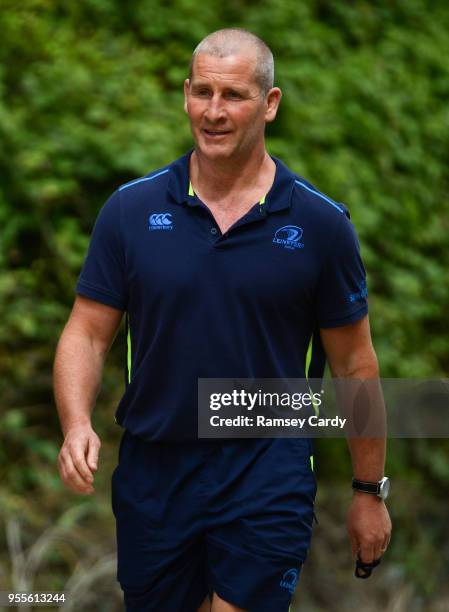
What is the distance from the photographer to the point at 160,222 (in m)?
4.41

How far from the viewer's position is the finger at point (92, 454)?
4113 mm

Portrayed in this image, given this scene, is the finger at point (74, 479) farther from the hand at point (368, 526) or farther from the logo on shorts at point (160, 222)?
the hand at point (368, 526)

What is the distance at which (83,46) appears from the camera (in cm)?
814

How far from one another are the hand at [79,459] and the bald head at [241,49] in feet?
4.20

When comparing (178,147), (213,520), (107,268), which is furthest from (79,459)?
(178,147)

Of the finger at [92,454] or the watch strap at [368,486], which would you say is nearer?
the finger at [92,454]

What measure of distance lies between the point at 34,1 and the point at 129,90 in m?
0.87

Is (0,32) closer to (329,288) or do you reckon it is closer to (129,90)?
(129,90)

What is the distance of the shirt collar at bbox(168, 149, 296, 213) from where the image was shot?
4438 millimetres

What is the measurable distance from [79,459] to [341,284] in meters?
1.07

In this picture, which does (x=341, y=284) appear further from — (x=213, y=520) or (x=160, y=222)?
(x=213, y=520)

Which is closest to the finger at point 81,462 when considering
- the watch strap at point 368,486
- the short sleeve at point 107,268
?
the short sleeve at point 107,268

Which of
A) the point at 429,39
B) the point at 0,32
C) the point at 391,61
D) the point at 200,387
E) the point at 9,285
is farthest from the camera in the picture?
the point at 429,39

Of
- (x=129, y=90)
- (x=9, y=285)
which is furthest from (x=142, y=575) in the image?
(x=129, y=90)
